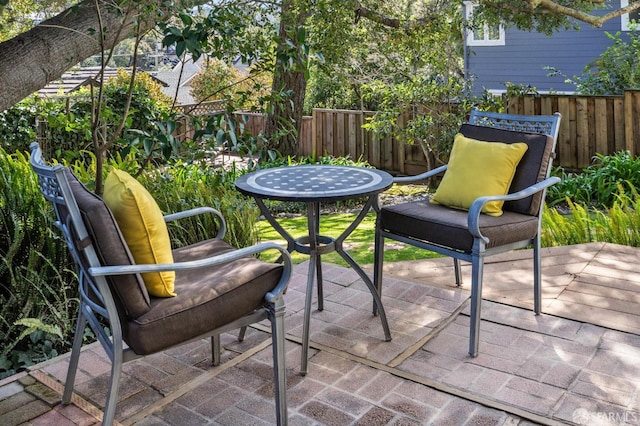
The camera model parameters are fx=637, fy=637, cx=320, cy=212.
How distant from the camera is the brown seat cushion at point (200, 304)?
2.25 m

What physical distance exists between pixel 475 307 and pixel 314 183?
41.2 inches

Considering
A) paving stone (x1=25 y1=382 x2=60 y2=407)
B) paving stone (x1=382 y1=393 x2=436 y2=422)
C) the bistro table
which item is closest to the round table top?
the bistro table

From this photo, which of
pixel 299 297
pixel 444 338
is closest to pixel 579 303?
pixel 444 338

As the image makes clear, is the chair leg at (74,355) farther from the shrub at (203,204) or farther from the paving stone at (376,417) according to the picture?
the shrub at (203,204)

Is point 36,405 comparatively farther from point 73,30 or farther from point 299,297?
A: point 73,30

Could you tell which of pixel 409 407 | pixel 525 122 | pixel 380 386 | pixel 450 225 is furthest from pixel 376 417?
pixel 525 122

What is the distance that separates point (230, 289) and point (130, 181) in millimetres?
549

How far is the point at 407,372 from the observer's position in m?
2.97

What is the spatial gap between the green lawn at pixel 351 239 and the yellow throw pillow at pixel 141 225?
8.91 ft

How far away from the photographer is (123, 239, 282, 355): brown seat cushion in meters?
2.25

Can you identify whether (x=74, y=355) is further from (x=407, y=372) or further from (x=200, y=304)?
(x=407, y=372)

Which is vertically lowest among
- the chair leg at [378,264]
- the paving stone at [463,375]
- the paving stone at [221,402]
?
the paving stone at [463,375]

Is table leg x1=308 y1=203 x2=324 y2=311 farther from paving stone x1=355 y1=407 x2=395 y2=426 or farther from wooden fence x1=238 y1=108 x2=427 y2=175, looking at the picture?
wooden fence x1=238 y1=108 x2=427 y2=175

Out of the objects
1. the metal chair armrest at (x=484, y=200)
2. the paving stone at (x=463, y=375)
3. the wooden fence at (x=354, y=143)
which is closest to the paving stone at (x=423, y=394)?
the paving stone at (x=463, y=375)
